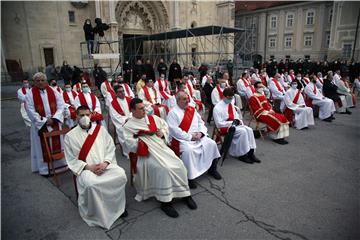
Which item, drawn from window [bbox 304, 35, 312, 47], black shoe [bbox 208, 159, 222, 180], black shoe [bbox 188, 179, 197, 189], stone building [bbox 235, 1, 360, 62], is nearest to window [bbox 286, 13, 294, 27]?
stone building [bbox 235, 1, 360, 62]

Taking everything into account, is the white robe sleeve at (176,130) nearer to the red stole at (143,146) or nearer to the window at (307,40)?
the red stole at (143,146)

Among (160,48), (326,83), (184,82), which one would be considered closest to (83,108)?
(184,82)

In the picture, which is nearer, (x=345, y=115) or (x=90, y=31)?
(x=345, y=115)

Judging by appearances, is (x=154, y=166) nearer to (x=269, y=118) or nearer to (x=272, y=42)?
(x=269, y=118)

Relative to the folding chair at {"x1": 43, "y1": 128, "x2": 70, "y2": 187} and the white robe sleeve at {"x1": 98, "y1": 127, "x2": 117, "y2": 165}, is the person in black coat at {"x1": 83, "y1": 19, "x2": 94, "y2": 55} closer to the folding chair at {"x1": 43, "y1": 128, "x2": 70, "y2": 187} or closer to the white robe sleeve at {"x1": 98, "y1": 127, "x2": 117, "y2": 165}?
the folding chair at {"x1": 43, "y1": 128, "x2": 70, "y2": 187}

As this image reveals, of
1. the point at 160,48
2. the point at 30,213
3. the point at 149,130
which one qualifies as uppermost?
the point at 160,48

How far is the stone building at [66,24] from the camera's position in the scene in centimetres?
1689

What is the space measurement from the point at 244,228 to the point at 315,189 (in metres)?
1.54

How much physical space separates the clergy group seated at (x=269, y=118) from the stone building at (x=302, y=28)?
2149 centimetres

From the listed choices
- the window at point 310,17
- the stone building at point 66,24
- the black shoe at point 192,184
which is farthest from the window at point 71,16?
the window at point 310,17

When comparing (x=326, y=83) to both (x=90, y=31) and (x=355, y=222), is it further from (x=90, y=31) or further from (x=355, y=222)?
(x=90, y=31)

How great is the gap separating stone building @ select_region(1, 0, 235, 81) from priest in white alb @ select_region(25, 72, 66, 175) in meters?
13.6

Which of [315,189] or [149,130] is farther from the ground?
[149,130]

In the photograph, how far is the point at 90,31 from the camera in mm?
14727
